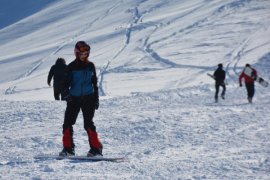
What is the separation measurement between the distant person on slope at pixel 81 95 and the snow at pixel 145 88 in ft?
1.55

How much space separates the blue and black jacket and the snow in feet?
3.33

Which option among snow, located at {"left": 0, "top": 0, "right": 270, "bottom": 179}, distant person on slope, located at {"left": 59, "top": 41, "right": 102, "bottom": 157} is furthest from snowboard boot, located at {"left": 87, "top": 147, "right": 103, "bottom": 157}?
snow, located at {"left": 0, "top": 0, "right": 270, "bottom": 179}

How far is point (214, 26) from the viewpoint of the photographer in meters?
46.9

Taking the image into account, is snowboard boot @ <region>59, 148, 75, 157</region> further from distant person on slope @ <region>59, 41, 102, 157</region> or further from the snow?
the snow

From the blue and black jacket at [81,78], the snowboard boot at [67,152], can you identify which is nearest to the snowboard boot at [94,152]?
the snowboard boot at [67,152]

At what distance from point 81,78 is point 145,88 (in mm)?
23329

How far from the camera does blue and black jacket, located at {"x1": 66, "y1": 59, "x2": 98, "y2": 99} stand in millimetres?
6848

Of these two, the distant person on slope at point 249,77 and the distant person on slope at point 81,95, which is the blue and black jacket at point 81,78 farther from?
the distant person on slope at point 249,77

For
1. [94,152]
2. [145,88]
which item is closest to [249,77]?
[145,88]

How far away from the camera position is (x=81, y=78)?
693cm

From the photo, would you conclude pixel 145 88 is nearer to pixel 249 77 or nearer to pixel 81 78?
pixel 249 77

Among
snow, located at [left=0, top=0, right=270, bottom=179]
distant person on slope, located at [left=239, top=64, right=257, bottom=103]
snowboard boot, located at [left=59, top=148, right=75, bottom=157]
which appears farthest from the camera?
distant person on slope, located at [left=239, top=64, right=257, bottom=103]

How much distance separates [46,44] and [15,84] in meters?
15.1

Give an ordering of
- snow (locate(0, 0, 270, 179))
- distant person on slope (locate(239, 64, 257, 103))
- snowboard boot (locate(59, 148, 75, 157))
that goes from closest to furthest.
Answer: snow (locate(0, 0, 270, 179)) < snowboard boot (locate(59, 148, 75, 157)) < distant person on slope (locate(239, 64, 257, 103))
